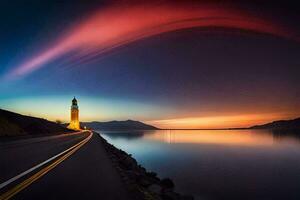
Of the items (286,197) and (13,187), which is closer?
(13,187)

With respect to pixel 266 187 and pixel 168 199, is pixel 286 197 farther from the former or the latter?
pixel 168 199

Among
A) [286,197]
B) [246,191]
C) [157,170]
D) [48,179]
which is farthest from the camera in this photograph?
[157,170]

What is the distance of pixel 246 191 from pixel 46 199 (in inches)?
850

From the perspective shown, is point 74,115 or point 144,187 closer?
point 144,187

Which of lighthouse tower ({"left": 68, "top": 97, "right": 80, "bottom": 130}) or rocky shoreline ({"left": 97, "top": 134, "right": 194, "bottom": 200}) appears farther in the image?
lighthouse tower ({"left": 68, "top": 97, "right": 80, "bottom": 130})

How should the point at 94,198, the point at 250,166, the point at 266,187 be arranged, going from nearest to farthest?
the point at 94,198 → the point at 266,187 → the point at 250,166

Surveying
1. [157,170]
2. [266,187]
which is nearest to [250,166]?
[157,170]

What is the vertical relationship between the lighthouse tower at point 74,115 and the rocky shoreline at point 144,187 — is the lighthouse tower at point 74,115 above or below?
above

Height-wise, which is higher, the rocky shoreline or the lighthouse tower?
the lighthouse tower

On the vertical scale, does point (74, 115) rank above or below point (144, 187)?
above

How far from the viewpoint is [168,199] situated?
1477 cm

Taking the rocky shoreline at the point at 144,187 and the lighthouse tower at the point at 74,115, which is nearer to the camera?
the rocky shoreline at the point at 144,187

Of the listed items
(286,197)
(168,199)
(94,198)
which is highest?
(94,198)

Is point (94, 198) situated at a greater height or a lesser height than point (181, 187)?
greater
